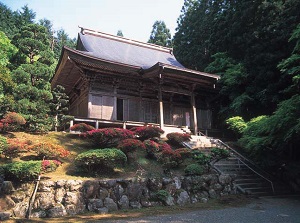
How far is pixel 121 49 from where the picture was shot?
74.5 feet

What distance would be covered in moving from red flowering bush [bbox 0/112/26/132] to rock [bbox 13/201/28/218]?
17.9 ft

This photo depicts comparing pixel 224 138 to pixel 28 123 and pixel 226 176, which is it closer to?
pixel 226 176

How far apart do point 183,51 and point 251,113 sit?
15.6 m

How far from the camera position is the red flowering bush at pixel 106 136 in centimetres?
1149

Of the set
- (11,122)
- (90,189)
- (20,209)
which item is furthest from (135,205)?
(11,122)

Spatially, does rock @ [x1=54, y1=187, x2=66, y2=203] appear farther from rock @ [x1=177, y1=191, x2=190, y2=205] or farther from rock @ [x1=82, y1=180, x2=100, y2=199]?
rock @ [x1=177, y1=191, x2=190, y2=205]

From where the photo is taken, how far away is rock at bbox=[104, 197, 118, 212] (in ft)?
26.4

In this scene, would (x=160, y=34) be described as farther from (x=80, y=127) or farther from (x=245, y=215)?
(x=245, y=215)

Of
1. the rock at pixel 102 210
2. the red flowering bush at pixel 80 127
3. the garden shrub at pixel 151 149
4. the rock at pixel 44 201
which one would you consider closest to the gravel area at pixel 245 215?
the rock at pixel 102 210

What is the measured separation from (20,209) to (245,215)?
6.83 m

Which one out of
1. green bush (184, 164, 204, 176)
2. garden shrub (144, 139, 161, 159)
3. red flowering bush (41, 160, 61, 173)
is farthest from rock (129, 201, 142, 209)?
garden shrub (144, 139, 161, 159)

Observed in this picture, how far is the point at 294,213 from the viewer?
789 centimetres

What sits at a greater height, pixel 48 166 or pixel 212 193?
pixel 48 166

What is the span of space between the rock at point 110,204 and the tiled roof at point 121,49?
12.8 metres
